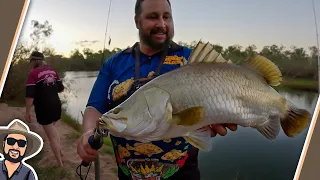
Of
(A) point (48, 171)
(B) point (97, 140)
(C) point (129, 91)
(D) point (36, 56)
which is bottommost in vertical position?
(A) point (48, 171)

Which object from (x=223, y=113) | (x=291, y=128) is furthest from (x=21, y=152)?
(x=291, y=128)

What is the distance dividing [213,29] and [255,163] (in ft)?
2.16

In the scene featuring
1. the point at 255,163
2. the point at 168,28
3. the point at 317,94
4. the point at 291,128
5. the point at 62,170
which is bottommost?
the point at 62,170

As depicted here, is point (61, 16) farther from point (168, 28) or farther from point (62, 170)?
point (62, 170)

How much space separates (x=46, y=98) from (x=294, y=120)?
1.16 meters

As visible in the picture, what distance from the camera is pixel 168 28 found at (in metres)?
1.85

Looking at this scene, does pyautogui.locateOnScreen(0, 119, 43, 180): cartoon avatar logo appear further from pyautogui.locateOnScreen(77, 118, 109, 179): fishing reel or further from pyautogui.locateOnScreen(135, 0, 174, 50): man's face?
pyautogui.locateOnScreen(135, 0, 174, 50): man's face

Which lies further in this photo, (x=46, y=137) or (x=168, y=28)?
(x=46, y=137)

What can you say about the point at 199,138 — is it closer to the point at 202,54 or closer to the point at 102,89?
the point at 202,54

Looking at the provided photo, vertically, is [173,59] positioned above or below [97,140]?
above

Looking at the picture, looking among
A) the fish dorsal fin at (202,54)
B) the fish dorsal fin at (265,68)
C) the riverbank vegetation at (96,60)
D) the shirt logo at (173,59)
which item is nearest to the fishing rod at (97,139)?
the riverbank vegetation at (96,60)

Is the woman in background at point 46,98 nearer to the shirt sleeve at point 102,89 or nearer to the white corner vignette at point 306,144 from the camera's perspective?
the shirt sleeve at point 102,89

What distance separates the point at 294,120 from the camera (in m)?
1.89

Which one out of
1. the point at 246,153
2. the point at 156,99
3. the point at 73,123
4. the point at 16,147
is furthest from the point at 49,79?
the point at 246,153
